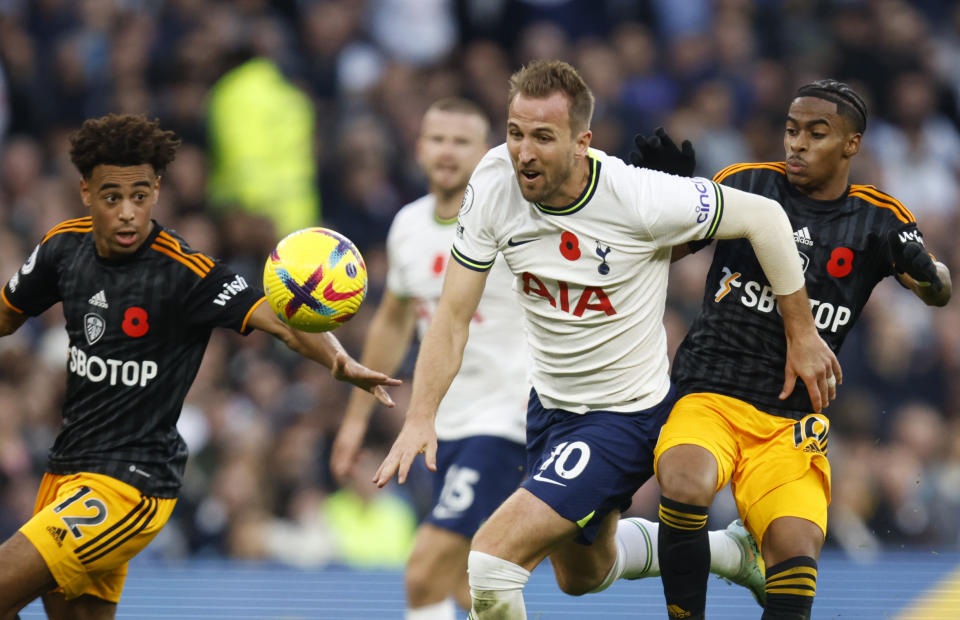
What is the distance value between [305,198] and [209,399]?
1836 millimetres

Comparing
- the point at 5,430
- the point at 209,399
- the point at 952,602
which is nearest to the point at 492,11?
the point at 209,399

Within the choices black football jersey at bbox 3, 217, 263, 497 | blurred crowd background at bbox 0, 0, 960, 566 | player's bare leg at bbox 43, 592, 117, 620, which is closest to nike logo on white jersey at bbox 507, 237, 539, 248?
black football jersey at bbox 3, 217, 263, 497

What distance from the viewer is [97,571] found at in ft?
16.0

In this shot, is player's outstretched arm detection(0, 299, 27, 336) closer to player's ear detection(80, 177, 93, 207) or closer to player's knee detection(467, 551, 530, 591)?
player's ear detection(80, 177, 93, 207)

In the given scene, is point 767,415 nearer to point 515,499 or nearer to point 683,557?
point 683,557

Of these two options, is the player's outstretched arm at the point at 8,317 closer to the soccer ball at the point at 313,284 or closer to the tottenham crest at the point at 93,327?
the tottenham crest at the point at 93,327

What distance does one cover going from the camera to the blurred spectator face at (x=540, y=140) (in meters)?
4.63

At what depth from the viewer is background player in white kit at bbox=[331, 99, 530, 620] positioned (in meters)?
5.73

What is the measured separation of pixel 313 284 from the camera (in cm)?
474

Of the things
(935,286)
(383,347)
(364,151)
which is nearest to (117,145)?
(383,347)

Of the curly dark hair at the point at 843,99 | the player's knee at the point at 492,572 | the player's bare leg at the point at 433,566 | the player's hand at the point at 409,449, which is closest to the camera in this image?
the player's hand at the point at 409,449

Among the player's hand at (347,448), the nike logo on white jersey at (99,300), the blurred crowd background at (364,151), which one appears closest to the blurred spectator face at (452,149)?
the player's hand at (347,448)

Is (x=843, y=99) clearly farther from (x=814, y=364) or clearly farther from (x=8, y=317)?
(x=8, y=317)

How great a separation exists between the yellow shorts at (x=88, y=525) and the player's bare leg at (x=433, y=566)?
117 cm
